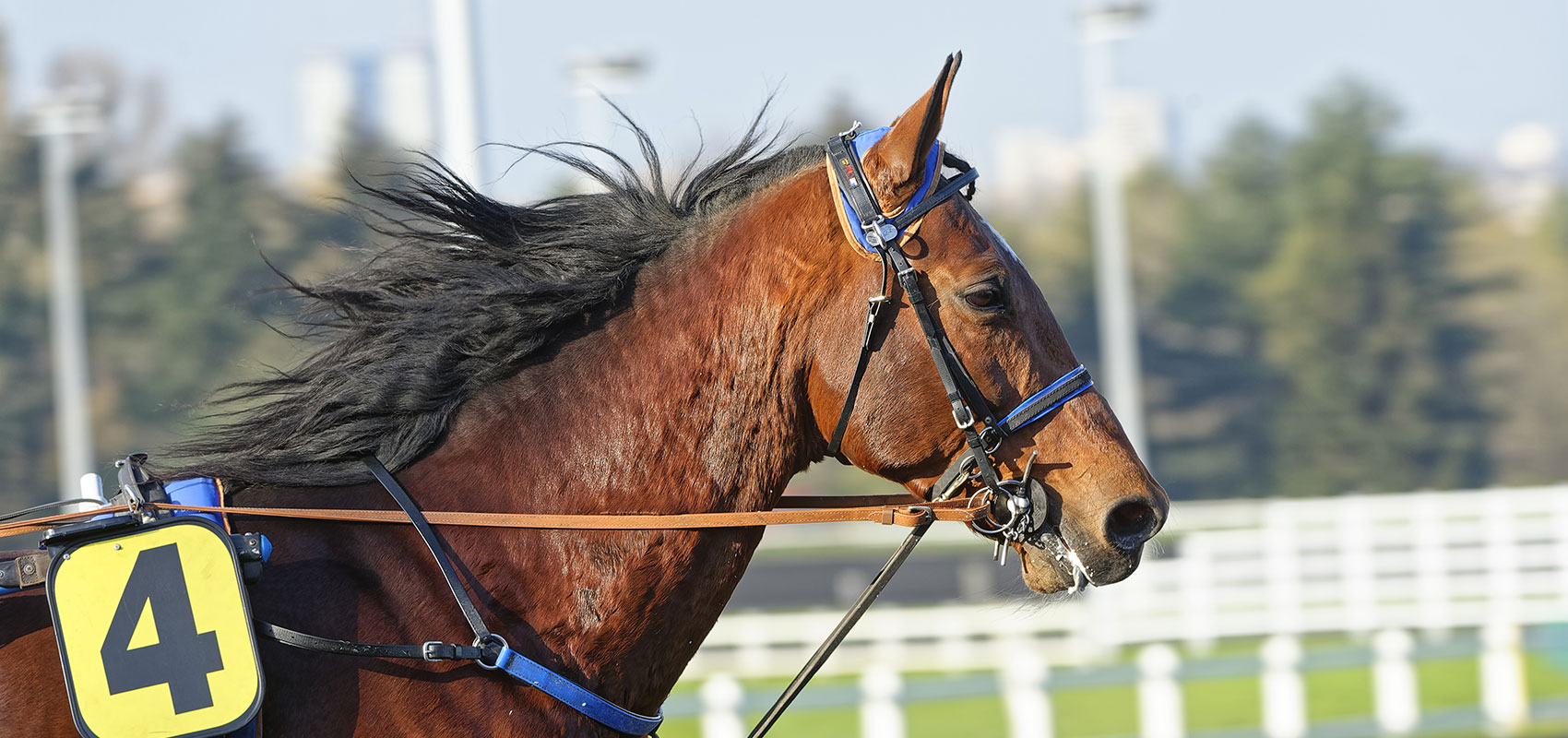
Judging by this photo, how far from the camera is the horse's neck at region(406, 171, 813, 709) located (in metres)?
2.79

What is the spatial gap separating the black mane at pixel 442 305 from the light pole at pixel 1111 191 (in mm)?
13582

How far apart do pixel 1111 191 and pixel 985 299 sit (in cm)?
1471

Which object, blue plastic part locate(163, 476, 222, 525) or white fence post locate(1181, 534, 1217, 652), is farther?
white fence post locate(1181, 534, 1217, 652)

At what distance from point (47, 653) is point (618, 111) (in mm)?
1721

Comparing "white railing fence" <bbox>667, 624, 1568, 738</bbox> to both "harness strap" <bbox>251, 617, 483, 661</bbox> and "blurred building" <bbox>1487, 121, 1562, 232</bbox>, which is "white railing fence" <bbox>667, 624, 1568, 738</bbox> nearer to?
"harness strap" <bbox>251, 617, 483, 661</bbox>

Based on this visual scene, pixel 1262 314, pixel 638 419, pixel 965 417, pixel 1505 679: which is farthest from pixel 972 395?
pixel 1262 314

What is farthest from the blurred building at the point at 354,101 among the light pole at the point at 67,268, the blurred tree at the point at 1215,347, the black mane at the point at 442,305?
the black mane at the point at 442,305

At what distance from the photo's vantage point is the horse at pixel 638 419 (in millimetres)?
2773

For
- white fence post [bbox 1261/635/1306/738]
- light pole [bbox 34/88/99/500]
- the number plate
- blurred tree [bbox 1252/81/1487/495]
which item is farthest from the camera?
blurred tree [bbox 1252/81/1487/495]

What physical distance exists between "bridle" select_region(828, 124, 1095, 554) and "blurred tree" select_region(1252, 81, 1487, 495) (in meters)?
36.5

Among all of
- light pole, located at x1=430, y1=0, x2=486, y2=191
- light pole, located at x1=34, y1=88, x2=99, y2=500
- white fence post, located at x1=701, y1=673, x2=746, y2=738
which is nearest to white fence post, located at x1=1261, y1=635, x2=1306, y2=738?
white fence post, located at x1=701, y1=673, x2=746, y2=738

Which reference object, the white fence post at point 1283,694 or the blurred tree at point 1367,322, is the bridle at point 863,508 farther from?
the blurred tree at point 1367,322

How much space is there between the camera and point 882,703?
30.5 ft

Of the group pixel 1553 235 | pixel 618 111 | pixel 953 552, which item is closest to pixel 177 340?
pixel 953 552
